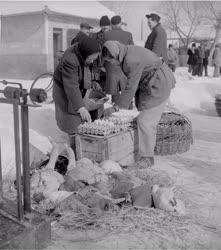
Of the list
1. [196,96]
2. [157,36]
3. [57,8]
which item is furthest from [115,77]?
[57,8]

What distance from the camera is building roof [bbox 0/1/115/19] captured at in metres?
17.5

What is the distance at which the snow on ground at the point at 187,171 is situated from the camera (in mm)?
3322

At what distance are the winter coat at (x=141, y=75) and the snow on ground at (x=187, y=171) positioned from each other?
3.16 feet

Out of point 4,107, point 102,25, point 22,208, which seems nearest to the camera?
point 22,208

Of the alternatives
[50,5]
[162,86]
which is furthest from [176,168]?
[50,5]

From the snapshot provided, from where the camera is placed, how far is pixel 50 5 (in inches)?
691

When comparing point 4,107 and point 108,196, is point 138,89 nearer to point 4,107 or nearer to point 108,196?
point 108,196

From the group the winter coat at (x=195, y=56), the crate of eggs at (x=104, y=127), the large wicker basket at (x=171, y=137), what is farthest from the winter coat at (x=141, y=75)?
the winter coat at (x=195, y=56)

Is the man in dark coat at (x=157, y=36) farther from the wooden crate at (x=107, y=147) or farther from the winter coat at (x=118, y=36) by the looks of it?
the wooden crate at (x=107, y=147)

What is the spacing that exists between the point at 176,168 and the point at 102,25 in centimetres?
355

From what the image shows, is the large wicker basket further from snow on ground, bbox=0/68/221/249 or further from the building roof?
the building roof

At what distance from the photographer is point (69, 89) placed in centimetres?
509

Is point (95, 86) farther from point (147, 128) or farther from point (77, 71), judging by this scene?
point (147, 128)

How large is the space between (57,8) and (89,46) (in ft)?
44.0
